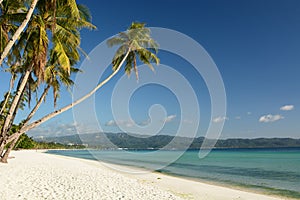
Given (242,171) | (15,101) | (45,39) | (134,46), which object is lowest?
Result: (242,171)

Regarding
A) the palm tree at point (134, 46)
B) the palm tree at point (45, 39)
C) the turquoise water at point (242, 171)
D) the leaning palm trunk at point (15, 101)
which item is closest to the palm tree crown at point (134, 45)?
the palm tree at point (134, 46)

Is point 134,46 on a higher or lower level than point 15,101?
higher

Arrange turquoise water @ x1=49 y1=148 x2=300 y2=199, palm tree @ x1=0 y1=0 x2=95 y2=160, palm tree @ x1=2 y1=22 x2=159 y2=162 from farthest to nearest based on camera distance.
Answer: turquoise water @ x1=49 y1=148 x2=300 y2=199
palm tree @ x1=2 y1=22 x2=159 y2=162
palm tree @ x1=0 y1=0 x2=95 y2=160

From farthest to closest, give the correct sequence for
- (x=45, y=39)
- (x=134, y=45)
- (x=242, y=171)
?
(x=242, y=171) → (x=134, y=45) → (x=45, y=39)

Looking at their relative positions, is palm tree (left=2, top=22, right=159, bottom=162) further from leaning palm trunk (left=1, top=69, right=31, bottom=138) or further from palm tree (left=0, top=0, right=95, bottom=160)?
leaning palm trunk (left=1, top=69, right=31, bottom=138)

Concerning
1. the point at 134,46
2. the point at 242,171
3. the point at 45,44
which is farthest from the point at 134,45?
the point at 242,171

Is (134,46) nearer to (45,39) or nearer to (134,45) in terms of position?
(134,45)

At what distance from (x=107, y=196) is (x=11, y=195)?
2.48m

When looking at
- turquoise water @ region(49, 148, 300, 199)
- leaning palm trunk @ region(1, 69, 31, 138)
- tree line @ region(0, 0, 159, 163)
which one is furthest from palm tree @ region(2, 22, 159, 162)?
turquoise water @ region(49, 148, 300, 199)

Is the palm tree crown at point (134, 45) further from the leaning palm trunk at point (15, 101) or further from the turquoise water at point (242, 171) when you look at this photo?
the turquoise water at point (242, 171)

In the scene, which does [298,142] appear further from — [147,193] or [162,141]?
[147,193]

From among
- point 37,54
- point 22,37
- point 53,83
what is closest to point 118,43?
point 53,83

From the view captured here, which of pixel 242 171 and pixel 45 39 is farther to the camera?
pixel 242 171

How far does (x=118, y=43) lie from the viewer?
1084 cm
